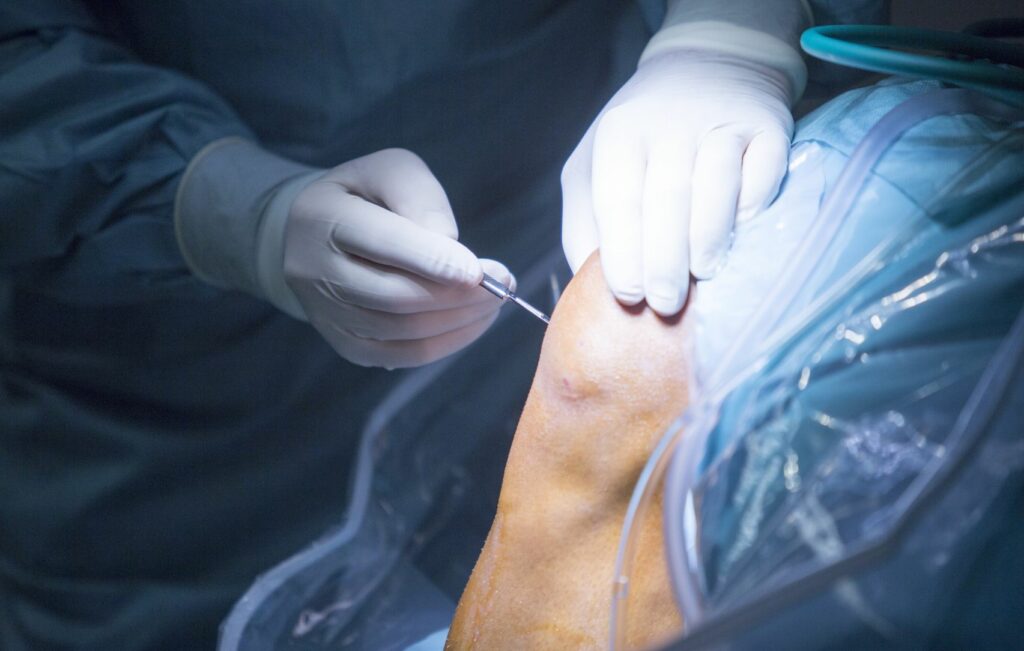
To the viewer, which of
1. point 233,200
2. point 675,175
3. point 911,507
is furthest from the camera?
point 233,200

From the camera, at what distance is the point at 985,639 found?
22.3 inches

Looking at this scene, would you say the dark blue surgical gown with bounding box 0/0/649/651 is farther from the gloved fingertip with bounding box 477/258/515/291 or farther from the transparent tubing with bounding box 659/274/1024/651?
the transparent tubing with bounding box 659/274/1024/651

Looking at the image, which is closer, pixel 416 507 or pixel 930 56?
pixel 930 56

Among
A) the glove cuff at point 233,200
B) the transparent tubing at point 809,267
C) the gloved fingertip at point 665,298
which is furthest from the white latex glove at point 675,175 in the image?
the glove cuff at point 233,200

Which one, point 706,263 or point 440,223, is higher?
point 706,263

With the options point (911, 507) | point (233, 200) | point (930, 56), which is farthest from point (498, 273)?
point (911, 507)

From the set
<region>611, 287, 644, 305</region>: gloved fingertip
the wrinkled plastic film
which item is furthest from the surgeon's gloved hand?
<region>611, 287, 644, 305</region>: gloved fingertip

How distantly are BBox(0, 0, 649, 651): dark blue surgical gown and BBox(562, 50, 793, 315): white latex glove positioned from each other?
1.01 ft

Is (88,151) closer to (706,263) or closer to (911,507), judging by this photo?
(706,263)

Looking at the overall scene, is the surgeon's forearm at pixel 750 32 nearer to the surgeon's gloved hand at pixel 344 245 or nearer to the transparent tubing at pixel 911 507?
the surgeon's gloved hand at pixel 344 245

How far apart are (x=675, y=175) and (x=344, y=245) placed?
414 mm

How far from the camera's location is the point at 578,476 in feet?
2.51

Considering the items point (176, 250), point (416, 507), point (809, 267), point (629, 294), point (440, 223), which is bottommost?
point (416, 507)

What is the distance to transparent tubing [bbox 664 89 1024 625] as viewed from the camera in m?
0.48
